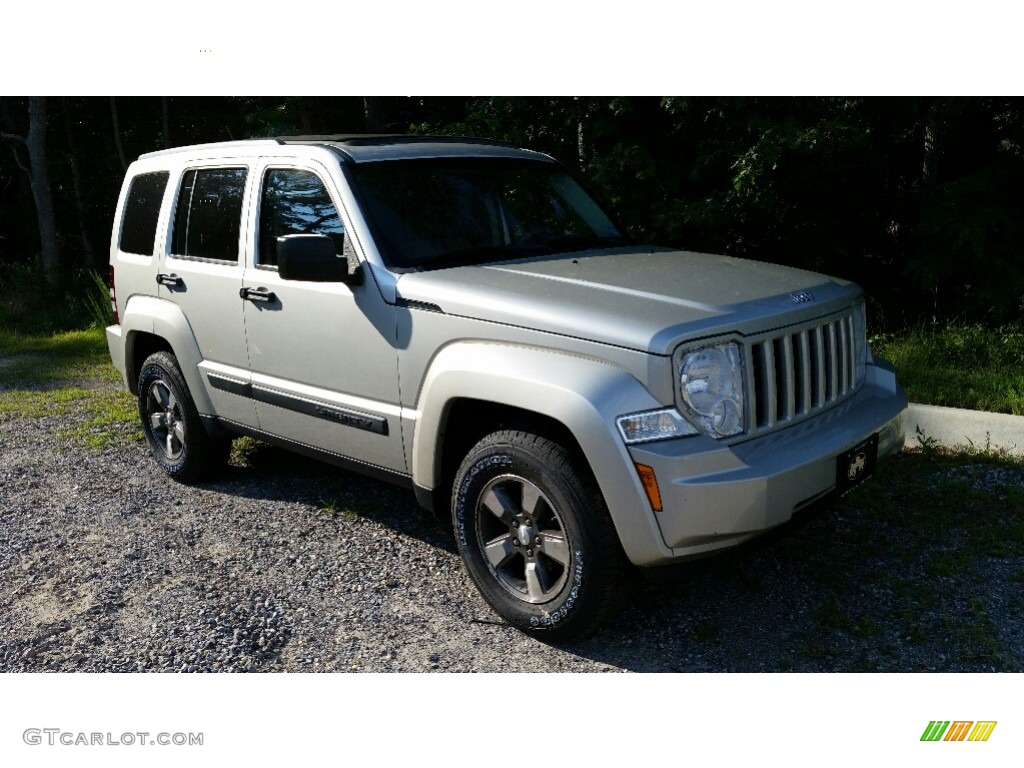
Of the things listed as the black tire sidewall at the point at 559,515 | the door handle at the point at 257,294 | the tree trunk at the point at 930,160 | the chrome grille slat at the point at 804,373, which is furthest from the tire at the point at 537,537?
the tree trunk at the point at 930,160

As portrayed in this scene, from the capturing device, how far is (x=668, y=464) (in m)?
3.28

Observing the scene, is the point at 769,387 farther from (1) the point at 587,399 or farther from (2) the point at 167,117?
(2) the point at 167,117

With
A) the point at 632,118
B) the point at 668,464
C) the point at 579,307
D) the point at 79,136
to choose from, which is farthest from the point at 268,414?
the point at 79,136

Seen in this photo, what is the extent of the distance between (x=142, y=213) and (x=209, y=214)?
902 mm

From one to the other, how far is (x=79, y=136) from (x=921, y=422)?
18369mm

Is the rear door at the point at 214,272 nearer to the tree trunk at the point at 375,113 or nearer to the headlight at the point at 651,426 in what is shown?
the headlight at the point at 651,426

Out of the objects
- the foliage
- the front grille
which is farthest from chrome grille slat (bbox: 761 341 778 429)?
the foliage

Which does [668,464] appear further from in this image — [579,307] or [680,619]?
[680,619]

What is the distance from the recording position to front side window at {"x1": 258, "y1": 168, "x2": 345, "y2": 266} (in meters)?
4.55

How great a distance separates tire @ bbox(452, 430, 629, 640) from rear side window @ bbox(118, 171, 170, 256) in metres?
3.03

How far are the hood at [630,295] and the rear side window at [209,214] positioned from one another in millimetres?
1470

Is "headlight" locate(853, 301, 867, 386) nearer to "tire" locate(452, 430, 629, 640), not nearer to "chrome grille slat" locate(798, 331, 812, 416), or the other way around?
"chrome grille slat" locate(798, 331, 812, 416)

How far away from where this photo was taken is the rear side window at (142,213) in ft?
19.1

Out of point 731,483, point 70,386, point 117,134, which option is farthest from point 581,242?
point 117,134
